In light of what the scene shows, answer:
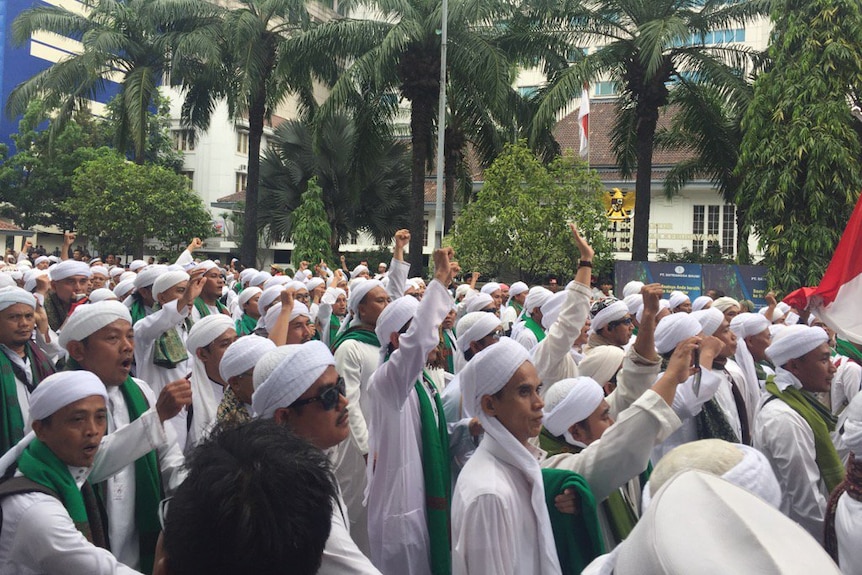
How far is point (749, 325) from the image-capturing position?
6.91 m

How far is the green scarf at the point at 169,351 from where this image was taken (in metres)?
5.73

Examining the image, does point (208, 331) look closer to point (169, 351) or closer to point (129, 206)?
point (169, 351)

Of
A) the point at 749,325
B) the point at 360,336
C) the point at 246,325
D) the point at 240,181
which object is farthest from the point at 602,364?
the point at 240,181

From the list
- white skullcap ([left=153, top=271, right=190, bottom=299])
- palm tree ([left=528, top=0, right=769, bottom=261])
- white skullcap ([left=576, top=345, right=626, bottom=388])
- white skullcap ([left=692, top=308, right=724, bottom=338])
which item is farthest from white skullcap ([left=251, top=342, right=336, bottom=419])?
palm tree ([left=528, top=0, right=769, bottom=261])

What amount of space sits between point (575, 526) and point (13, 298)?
3602 mm

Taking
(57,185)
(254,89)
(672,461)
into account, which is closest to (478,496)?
(672,461)

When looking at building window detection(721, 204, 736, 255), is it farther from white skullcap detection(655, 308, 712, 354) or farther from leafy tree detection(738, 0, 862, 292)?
white skullcap detection(655, 308, 712, 354)

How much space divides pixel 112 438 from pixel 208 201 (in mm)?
48961

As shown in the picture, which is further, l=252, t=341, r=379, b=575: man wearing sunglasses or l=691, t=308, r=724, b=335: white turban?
l=691, t=308, r=724, b=335: white turban

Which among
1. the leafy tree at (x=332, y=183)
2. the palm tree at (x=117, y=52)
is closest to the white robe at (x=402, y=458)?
the palm tree at (x=117, y=52)

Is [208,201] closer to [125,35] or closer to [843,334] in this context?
[125,35]

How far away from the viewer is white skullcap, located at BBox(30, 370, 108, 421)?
3.17 meters

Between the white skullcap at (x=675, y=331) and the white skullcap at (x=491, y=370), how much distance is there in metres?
1.96

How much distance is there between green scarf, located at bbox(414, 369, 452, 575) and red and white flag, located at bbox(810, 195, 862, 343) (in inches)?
150
